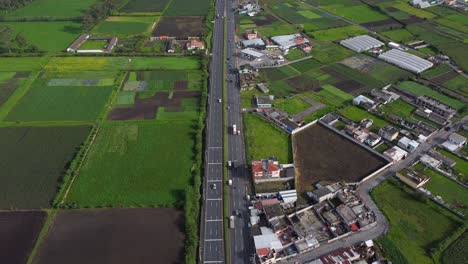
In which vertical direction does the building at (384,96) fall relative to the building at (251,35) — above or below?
below

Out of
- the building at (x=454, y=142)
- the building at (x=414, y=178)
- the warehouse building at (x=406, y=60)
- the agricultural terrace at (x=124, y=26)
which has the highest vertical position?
the agricultural terrace at (x=124, y=26)

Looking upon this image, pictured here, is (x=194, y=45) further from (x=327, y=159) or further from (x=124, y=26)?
(x=327, y=159)

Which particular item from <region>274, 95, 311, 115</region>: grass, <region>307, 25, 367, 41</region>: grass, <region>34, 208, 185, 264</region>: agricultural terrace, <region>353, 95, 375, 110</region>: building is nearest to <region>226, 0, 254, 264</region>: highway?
<region>34, 208, 185, 264</region>: agricultural terrace

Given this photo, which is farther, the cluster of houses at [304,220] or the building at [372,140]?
the building at [372,140]

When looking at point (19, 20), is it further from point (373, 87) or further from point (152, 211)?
point (373, 87)

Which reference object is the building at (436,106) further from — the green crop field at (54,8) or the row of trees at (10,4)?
the row of trees at (10,4)

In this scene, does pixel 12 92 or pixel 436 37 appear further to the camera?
pixel 436 37

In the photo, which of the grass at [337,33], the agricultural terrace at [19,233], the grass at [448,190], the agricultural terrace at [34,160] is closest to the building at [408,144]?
the grass at [448,190]

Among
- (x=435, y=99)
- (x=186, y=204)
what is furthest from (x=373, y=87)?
(x=186, y=204)
